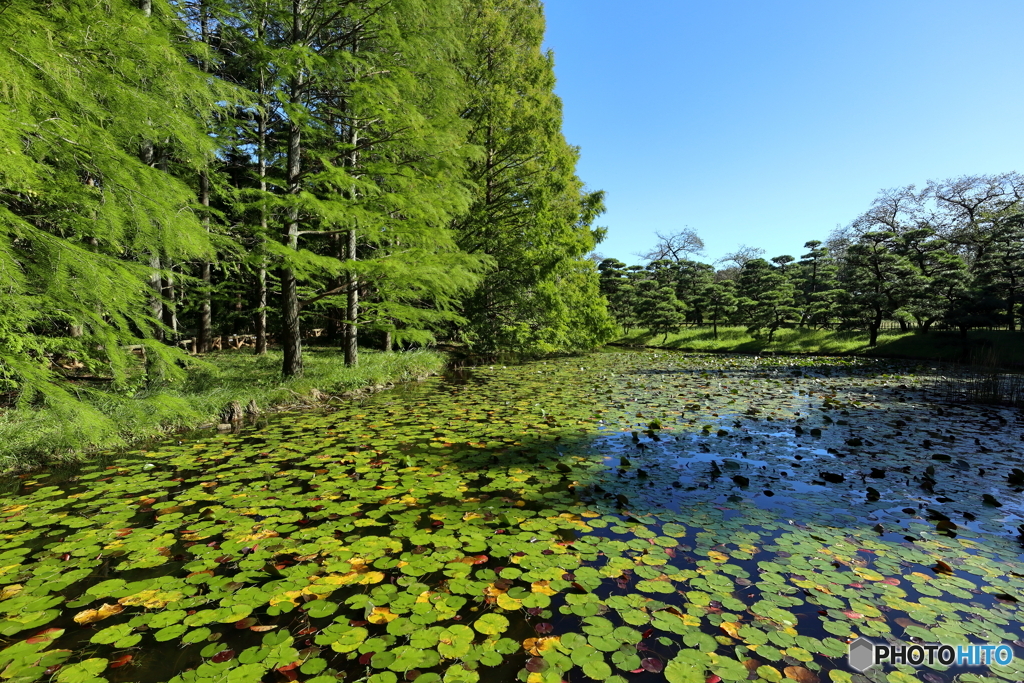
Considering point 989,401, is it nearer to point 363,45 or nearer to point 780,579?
point 780,579


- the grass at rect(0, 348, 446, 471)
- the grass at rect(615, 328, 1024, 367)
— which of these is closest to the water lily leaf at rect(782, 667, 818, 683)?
the grass at rect(0, 348, 446, 471)

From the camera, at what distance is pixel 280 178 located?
1064cm

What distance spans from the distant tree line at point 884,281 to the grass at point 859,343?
1.84 feet

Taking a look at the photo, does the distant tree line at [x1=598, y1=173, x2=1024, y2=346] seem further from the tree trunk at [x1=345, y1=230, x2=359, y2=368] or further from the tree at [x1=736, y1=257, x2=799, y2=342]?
the tree trunk at [x1=345, y1=230, x2=359, y2=368]

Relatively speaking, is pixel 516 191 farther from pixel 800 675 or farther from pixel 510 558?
pixel 800 675

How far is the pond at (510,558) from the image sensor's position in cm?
196

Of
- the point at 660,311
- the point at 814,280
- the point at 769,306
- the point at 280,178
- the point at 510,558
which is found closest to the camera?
the point at 510,558

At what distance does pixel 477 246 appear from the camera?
1502 cm

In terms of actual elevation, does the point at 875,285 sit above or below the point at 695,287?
below

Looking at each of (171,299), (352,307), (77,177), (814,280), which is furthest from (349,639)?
(814,280)

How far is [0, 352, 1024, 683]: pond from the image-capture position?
1.96 metres

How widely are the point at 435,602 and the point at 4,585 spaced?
95.2 inches

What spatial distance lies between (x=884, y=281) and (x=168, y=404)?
24.8 metres

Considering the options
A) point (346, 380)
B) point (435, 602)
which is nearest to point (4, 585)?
point (435, 602)
